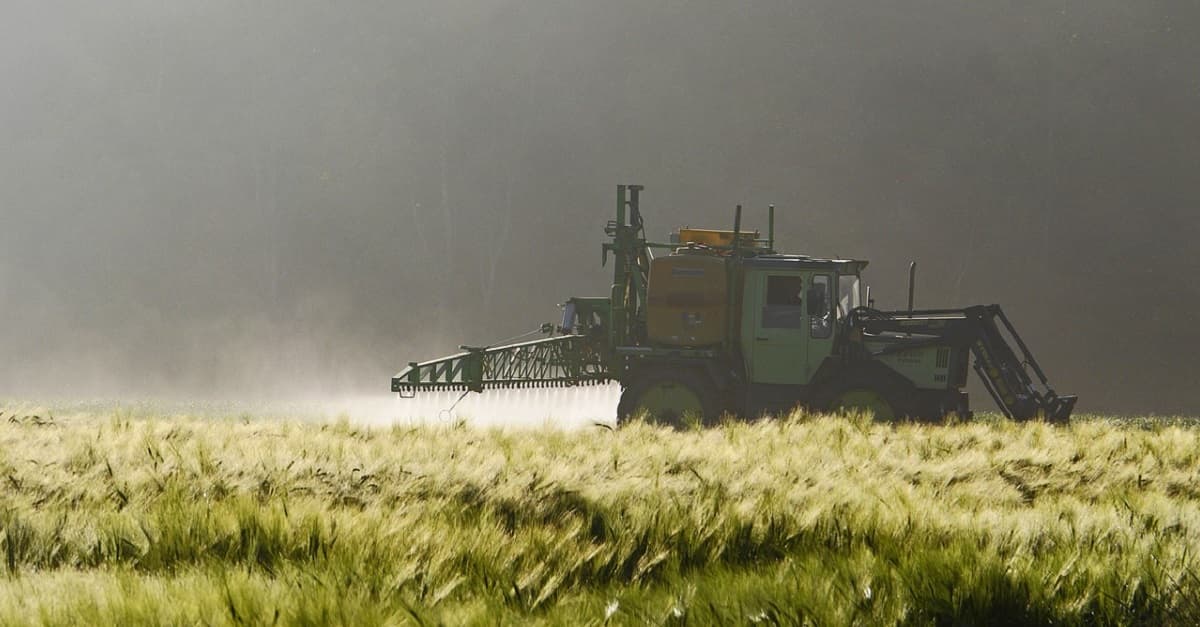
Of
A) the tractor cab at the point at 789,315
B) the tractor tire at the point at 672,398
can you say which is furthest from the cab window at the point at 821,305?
the tractor tire at the point at 672,398

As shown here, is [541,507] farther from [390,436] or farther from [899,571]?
[390,436]

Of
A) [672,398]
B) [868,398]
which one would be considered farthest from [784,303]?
[672,398]

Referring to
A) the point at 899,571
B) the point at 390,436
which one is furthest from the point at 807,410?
the point at 899,571

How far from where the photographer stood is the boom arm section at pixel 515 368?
48.4 ft

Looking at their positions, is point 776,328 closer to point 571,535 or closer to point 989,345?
point 989,345

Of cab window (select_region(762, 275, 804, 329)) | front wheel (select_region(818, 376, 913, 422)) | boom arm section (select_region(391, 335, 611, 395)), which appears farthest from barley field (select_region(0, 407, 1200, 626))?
boom arm section (select_region(391, 335, 611, 395))

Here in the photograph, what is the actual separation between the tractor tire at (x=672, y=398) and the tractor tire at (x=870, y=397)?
1.31 meters

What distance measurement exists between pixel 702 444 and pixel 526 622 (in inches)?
188

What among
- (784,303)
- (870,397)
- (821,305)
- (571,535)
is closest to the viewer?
(571,535)

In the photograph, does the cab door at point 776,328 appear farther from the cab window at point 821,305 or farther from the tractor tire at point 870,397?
the tractor tire at point 870,397

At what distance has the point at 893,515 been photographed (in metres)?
4.66

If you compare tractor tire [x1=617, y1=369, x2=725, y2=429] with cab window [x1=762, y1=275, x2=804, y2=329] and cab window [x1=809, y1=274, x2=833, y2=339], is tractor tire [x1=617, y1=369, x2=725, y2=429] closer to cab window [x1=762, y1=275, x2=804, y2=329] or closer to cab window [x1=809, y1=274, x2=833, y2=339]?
cab window [x1=762, y1=275, x2=804, y2=329]

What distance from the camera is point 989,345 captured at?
13406 mm

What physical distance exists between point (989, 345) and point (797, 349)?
237cm
